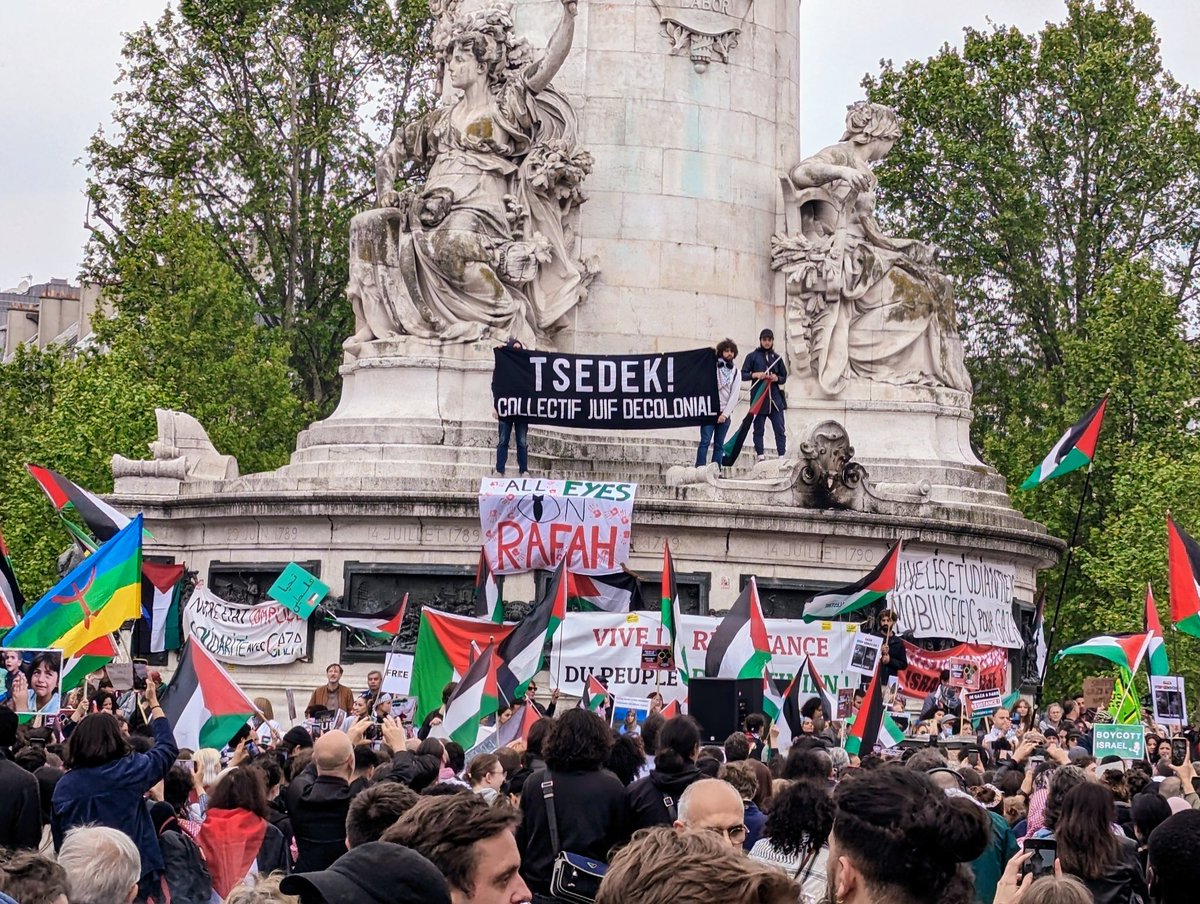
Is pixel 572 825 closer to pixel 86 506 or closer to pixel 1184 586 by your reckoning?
pixel 1184 586

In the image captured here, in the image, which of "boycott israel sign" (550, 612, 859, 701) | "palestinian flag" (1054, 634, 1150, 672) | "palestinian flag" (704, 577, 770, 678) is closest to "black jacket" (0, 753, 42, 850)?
"palestinian flag" (704, 577, 770, 678)

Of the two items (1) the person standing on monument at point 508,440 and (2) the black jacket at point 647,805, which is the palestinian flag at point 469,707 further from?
(1) the person standing on monument at point 508,440

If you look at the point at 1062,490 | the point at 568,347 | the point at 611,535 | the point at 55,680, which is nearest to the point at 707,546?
the point at 611,535

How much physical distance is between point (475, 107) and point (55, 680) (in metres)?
12.9

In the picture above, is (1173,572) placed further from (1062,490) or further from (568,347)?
(1062,490)

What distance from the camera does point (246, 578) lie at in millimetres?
27625

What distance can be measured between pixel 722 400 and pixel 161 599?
6774 millimetres

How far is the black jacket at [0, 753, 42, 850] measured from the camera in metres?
10.5

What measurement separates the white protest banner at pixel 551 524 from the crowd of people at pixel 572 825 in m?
11.0

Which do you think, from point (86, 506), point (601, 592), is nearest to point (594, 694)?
point (601, 592)

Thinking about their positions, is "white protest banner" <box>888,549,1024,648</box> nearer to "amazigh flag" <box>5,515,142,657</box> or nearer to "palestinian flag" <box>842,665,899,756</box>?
"palestinian flag" <box>842,665,899,756</box>

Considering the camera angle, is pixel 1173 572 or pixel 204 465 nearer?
pixel 1173 572

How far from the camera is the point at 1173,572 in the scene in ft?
69.9

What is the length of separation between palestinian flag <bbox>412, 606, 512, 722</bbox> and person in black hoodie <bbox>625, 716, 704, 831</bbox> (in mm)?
10142
